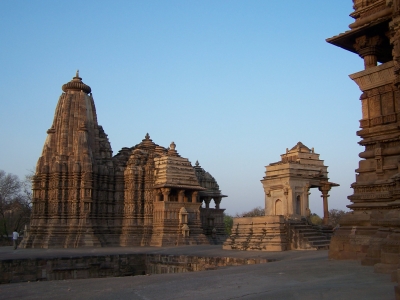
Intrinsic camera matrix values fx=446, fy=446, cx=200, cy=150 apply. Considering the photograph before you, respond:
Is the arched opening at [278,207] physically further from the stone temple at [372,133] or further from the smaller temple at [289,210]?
the stone temple at [372,133]

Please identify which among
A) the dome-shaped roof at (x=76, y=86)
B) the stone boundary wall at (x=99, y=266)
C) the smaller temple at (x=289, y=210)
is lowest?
the stone boundary wall at (x=99, y=266)

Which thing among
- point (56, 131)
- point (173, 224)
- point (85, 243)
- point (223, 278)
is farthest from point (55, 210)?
point (223, 278)

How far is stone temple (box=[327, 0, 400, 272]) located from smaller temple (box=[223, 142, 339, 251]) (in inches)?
298

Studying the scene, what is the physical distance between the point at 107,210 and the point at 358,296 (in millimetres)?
25829

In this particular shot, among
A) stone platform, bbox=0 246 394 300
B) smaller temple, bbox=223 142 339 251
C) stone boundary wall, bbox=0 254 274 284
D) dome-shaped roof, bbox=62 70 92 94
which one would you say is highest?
dome-shaped roof, bbox=62 70 92 94

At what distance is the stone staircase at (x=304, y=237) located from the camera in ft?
60.2

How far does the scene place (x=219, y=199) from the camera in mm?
36000

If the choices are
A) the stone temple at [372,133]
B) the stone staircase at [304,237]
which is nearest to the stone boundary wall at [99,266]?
the stone staircase at [304,237]

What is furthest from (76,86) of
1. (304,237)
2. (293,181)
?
(304,237)

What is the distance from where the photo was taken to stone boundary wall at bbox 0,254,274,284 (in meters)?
17.4

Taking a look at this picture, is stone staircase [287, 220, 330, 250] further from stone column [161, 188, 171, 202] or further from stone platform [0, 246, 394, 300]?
stone column [161, 188, 171, 202]

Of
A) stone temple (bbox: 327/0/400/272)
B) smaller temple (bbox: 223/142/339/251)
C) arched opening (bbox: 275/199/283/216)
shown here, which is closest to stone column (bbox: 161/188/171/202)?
smaller temple (bbox: 223/142/339/251)

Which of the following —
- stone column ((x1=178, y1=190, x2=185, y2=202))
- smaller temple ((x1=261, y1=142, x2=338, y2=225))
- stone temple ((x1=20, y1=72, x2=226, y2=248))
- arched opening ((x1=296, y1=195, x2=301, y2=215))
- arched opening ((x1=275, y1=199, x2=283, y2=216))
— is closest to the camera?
stone temple ((x1=20, y1=72, x2=226, y2=248))

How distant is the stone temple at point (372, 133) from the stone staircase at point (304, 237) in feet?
24.1
